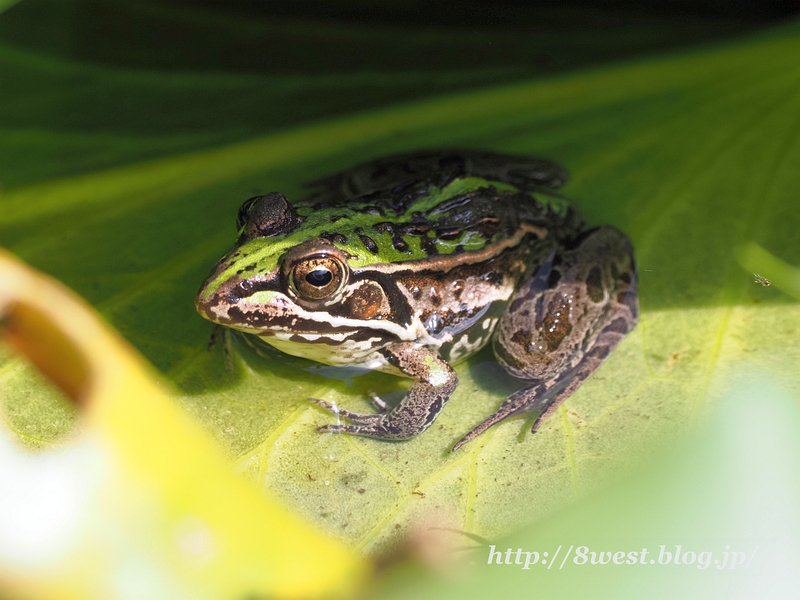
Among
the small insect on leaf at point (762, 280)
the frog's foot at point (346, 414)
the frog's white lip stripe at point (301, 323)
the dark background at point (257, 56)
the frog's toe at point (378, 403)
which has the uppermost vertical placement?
the dark background at point (257, 56)

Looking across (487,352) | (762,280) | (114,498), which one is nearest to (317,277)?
(487,352)

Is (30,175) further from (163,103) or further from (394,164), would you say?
(394,164)

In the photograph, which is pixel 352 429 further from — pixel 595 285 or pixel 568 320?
pixel 595 285

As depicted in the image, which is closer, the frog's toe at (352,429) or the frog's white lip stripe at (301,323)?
the frog's white lip stripe at (301,323)

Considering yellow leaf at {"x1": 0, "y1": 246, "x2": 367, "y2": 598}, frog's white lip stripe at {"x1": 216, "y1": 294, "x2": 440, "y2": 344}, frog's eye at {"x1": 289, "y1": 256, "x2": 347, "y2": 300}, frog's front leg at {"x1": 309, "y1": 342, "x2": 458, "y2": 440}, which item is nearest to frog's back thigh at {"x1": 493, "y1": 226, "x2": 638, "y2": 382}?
frog's front leg at {"x1": 309, "y1": 342, "x2": 458, "y2": 440}

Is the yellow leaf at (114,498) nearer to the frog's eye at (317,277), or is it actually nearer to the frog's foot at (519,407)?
the frog's eye at (317,277)

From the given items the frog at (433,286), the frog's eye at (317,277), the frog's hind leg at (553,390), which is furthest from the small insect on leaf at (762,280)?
the frog's eye at (317,277)
